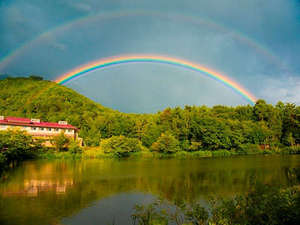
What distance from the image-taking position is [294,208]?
5.23 meters

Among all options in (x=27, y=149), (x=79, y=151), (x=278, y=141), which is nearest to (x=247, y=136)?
(x=278, y=141)

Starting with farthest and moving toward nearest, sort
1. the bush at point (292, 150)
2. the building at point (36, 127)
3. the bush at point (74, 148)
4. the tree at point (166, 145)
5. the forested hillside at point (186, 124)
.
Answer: the forested hillside at point (186, 124) → the bush at point (292, 150) → the tree at point (166, 145) → the building at point (36, 127) → the bush at point (74, 148)

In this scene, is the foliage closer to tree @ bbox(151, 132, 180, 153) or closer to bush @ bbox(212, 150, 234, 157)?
tree @ bbox(151, 132, 180, 153)

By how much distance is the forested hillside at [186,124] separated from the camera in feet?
142

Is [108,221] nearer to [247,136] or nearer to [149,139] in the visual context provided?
[149,139]

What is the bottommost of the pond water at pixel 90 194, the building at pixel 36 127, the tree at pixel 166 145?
the pond water at pixel 90 194

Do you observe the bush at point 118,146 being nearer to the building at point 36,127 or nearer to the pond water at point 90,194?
the building at point 36,127

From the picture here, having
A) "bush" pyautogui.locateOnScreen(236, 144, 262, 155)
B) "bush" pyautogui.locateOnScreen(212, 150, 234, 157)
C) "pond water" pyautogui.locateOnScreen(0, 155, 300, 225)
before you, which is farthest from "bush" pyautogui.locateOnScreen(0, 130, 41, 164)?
"bush" pyautogui.locateOnScreen(236, 144, 262, 155)

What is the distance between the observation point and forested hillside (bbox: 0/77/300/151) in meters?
43.4

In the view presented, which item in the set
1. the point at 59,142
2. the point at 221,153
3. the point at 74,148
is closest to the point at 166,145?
the point at 221,153

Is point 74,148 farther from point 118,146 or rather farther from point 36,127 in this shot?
point 36,127

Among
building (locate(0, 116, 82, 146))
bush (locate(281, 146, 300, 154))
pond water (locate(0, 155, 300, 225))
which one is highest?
building (locate(0, 116, 82, 146))

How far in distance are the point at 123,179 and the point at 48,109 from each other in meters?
50.3

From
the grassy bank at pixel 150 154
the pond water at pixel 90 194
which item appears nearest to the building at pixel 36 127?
the grassy bank at pixel 150 154
